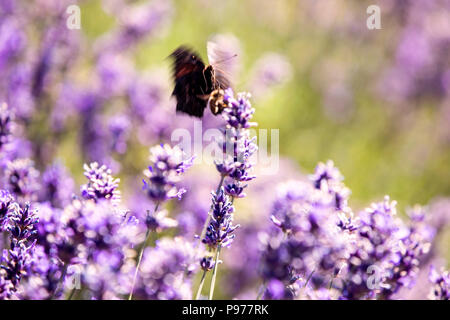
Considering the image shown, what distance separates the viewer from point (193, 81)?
7.91 feet

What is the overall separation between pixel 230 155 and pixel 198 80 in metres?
0.80

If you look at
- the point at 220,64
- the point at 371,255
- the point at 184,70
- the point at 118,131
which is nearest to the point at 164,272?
the point at 371,255

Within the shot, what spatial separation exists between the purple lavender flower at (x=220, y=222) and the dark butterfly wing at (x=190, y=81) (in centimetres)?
88

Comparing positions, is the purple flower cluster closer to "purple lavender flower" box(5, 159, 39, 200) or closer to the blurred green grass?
"purple lavender flower" box(5, 159, 39, 200)

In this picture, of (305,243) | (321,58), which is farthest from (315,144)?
(305,243)

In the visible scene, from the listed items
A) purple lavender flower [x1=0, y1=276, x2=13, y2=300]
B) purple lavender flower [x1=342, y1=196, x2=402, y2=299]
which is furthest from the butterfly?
purple lavender flower [x1=0, y1=276, x2=13, y2=300]

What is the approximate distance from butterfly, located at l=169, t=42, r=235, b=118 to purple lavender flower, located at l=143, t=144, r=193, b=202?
80cm

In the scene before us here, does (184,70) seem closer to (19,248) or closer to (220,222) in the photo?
(220,222)

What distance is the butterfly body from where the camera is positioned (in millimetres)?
2246

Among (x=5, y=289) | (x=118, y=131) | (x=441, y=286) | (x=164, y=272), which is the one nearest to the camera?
(x=164, y=272)

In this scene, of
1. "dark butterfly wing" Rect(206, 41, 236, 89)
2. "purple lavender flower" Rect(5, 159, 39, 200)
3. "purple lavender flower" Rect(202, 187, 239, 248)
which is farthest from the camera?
"dark butterfly wing" Rect(206, 41, 236, 89)

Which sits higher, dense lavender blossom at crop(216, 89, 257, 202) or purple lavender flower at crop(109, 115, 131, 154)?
purple lavender flower at crop(109, 115, 131, 154)

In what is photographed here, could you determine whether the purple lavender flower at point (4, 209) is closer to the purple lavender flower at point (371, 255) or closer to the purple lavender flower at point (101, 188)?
the purple lavender flower at point (101, 188)

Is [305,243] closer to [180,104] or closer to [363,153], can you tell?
[180,104]
